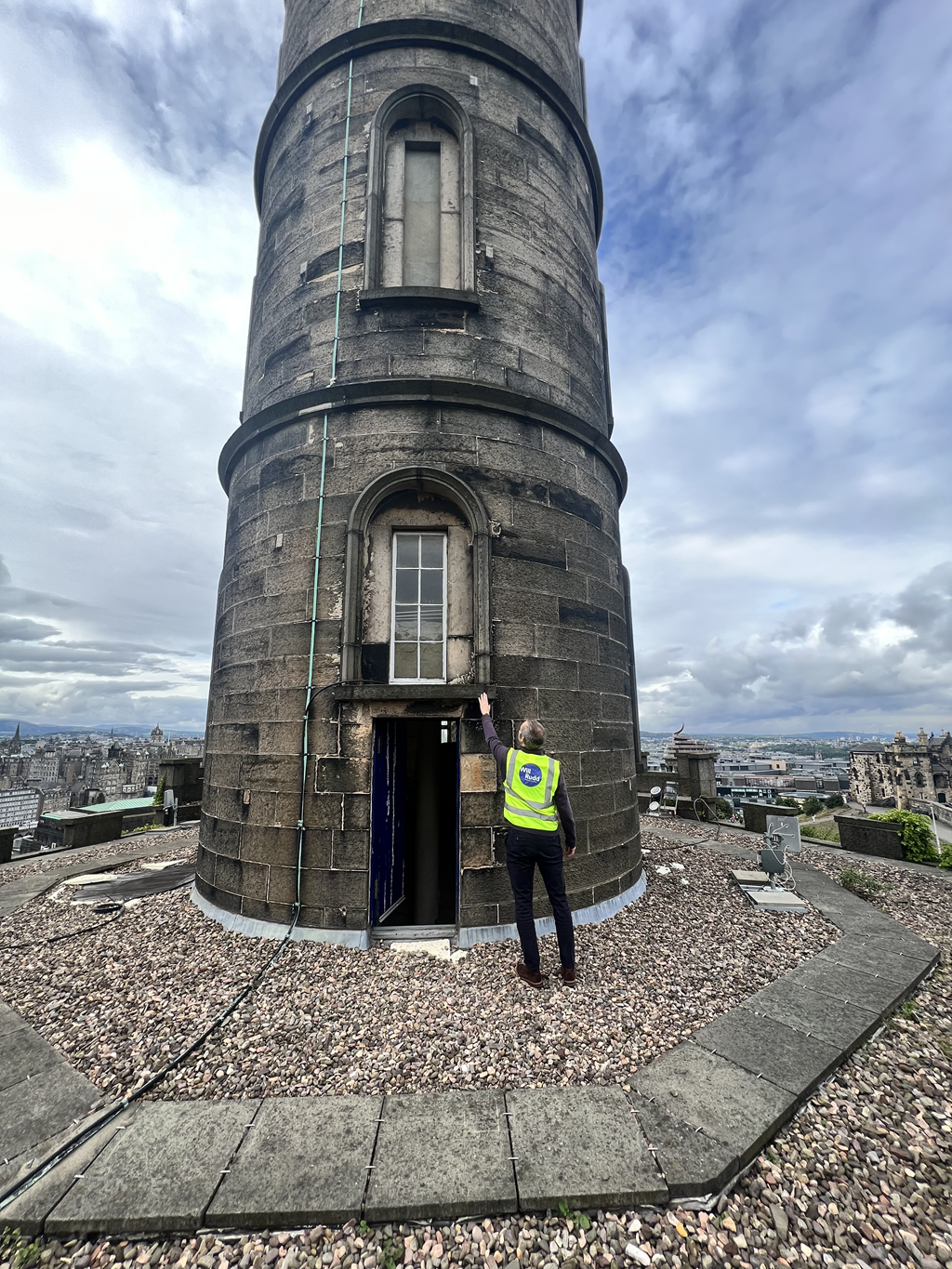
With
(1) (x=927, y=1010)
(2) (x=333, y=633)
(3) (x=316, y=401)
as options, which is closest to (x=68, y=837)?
(2) (x=333, y=633)

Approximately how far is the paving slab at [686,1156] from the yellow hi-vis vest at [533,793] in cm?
209

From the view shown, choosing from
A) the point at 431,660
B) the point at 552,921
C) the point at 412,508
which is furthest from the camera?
the point at 412,508

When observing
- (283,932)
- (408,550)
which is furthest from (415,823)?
(408,550)

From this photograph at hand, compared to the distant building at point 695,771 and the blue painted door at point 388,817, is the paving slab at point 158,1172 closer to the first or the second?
the blue painted door at point 388,817

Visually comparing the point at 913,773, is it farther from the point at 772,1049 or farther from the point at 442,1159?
the point at 442,1159

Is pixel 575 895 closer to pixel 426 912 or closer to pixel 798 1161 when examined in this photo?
pixel 426 912

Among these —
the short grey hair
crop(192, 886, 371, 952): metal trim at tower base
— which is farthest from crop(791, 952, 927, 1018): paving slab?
crop(192, 886, 371, 952): metal trim at tower base

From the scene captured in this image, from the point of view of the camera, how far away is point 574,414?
771 centimetres

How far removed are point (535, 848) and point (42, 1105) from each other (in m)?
3.80

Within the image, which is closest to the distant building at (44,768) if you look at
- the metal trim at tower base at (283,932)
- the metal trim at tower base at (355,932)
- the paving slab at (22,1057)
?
the metal trim at tower base at (283,932)

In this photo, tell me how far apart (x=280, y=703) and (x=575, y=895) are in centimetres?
433

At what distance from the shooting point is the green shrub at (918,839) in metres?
9.46

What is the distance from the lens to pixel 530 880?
4.95 meters

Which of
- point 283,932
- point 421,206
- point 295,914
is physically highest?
point 421,206
